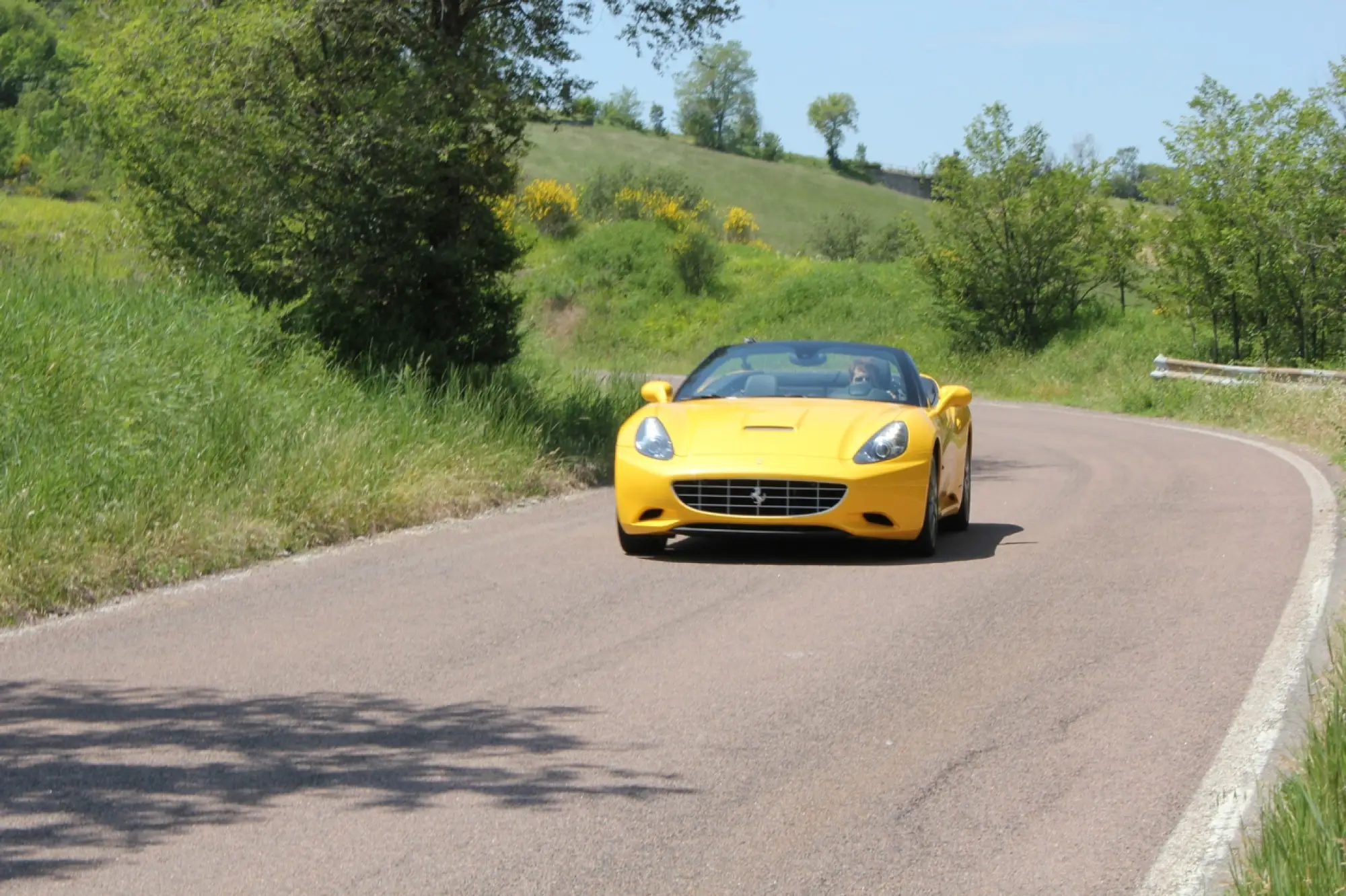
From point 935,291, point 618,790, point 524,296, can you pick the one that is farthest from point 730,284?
point 618,790

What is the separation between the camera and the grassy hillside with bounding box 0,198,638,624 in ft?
31.8

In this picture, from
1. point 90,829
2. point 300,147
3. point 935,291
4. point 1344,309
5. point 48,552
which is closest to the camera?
point 90,829

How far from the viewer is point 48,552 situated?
9109 millimetres

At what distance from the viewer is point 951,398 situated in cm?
1166

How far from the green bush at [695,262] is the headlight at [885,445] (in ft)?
165

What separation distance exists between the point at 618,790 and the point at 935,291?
136 feet

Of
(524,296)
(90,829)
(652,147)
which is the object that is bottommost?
(90,829)

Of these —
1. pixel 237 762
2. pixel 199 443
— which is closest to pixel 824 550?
pixel 199 443

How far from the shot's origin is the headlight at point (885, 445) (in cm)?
1050

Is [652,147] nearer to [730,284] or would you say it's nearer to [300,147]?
A: [730,284]

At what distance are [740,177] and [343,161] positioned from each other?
333ft

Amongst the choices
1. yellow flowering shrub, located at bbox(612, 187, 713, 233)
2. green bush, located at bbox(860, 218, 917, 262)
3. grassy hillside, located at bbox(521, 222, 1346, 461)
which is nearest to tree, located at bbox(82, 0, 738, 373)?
grassy hillside, located at bbox(521, 222, 1346, 461)

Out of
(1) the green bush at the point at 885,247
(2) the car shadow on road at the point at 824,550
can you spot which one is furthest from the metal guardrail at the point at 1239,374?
(1) the green bush at the point at 885,247

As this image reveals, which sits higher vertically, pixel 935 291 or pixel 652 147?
pixel 652 147
